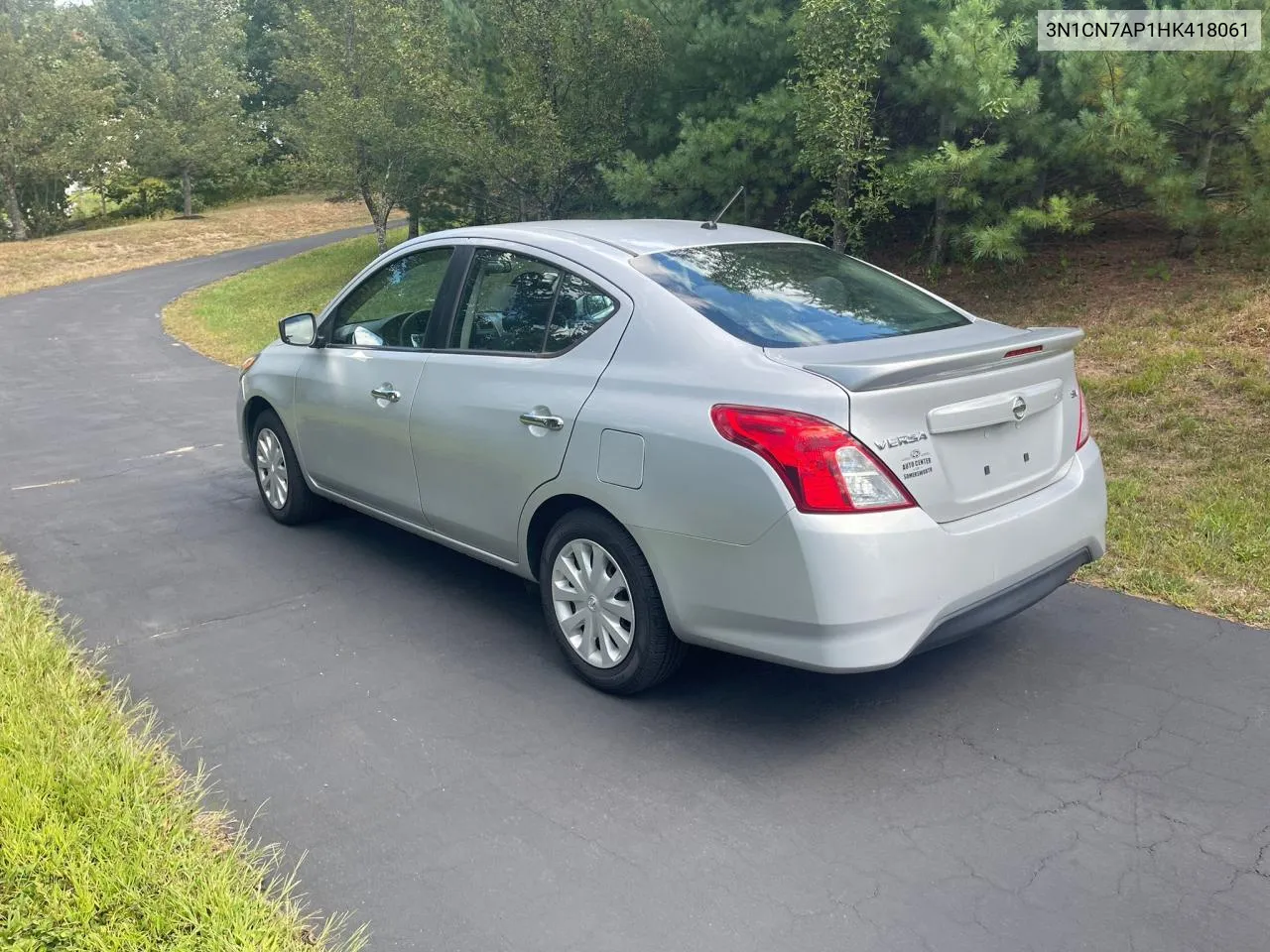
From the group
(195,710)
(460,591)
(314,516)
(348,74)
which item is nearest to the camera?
(195,710)

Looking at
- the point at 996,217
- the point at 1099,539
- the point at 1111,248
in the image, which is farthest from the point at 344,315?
the point at 1111,248

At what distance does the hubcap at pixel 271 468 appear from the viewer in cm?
612

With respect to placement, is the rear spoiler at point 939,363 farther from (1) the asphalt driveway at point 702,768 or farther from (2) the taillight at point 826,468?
(1) the asphalt driveway at point 702,768

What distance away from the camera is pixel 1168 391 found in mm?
7430

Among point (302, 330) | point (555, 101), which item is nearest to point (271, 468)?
point (302, 330)

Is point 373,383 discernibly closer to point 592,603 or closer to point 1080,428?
point 592,603

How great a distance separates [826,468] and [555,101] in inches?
480

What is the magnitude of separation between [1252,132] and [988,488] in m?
6.18

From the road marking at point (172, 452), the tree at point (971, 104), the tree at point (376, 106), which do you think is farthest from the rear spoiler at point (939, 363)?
the tree at point (376, 106)

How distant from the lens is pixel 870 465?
130 inches

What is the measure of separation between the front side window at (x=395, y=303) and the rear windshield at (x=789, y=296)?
1256 mm

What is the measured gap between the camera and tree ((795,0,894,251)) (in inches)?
370

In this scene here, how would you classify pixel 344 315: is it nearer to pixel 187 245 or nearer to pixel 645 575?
pixel 645 575

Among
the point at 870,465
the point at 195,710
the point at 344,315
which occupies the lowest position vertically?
the point at 195,710
